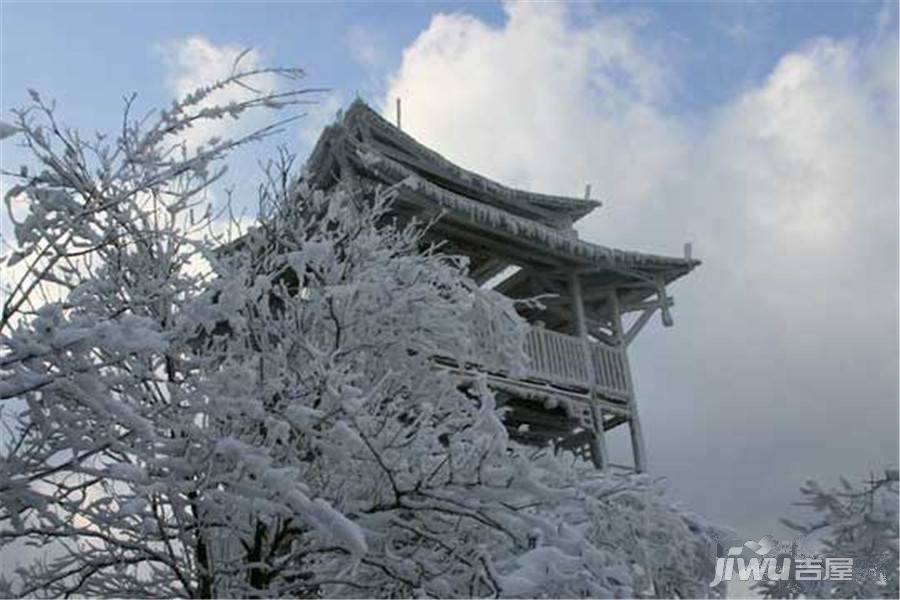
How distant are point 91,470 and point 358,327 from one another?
2.00m

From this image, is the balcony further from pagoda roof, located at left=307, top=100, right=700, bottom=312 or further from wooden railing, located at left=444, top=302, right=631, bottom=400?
pagoda roof, located at left=307, top=100, right=700, bottom=312

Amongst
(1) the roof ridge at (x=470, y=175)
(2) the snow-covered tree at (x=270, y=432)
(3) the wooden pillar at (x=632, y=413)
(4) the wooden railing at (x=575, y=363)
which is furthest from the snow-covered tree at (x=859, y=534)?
(1) the roof ridge at (x=470, y=175)

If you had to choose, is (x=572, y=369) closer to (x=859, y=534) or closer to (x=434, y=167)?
(x=434, y=167)

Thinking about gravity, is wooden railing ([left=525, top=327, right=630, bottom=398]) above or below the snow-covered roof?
below

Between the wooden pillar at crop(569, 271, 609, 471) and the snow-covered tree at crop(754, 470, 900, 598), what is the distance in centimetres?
640

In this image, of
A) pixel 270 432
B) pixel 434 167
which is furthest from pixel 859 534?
pixel 434 167

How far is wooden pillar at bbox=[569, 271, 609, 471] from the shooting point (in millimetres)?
13269

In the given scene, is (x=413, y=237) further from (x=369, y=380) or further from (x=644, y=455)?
(x=644, y=455)

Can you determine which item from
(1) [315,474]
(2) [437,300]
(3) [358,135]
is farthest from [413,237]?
(3) [358,135]

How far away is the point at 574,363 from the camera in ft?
44.2

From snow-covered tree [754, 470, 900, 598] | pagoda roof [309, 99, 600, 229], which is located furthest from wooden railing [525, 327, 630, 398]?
snow-covered tree [754, 470, 900, 598]

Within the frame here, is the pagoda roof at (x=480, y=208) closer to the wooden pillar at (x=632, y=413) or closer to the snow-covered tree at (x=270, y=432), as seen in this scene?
the wooden pillar at (x=632, y=413)

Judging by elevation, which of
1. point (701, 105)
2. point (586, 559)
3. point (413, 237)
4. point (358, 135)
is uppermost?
point (358, 135)

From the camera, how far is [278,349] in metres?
4.86
